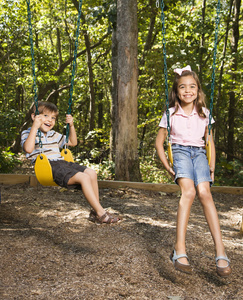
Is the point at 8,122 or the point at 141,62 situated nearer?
the point at 8,122

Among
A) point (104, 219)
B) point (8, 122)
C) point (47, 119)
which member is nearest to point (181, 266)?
point (104, 219)

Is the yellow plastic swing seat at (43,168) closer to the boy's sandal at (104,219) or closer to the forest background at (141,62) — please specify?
the boy's sandal at (104,219)

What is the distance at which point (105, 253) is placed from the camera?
282 cm

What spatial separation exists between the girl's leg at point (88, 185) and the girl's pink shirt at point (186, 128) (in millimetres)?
1002

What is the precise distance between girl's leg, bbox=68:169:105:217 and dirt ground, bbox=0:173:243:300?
257mm

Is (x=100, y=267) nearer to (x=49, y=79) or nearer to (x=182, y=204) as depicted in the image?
(x=182, y=204)

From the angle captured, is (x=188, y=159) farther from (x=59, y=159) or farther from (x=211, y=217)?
(x=59, y=159)

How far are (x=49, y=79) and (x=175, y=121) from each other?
10.4m

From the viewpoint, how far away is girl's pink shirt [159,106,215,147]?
2.68 m

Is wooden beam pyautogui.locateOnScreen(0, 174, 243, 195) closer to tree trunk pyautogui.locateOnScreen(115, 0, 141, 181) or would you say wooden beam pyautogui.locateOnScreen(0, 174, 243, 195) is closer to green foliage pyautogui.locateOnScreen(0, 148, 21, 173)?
tree trunk pyautogui.locateOnScreen(115, 0, 141, 181)

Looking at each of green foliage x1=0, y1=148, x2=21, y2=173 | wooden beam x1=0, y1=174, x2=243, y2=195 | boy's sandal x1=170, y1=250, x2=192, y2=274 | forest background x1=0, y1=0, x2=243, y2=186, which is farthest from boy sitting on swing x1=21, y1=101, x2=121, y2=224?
green foliage x1=0, y1=148, x2=21, y2=173

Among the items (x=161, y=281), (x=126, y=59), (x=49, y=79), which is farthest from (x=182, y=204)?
(x=49, y=79)

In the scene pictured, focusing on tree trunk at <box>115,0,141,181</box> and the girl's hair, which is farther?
tree trunk at <box>115,0,141,181</box>

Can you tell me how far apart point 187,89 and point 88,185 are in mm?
1334
